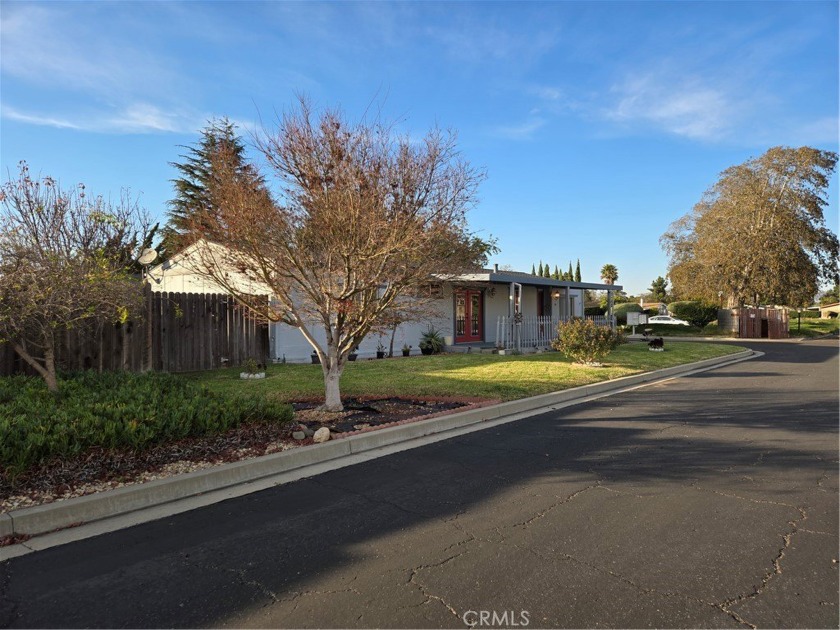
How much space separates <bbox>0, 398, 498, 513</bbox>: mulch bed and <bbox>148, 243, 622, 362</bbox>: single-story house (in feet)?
25.8

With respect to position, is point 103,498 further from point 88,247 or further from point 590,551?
point 88,247

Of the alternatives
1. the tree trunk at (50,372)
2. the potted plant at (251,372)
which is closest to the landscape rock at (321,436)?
the tree trunk at (50,372)

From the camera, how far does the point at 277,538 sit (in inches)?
152

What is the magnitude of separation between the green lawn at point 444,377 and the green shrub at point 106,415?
238 cm

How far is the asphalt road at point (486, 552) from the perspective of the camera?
2924mm

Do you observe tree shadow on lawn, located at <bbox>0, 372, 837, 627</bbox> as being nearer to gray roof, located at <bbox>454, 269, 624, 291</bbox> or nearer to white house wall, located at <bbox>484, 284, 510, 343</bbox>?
gray roof, located at <bbox>454, 269, 624, 291</bbox>

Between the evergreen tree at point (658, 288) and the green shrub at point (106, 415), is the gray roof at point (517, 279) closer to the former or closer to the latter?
the green shrub at point (106, 415)

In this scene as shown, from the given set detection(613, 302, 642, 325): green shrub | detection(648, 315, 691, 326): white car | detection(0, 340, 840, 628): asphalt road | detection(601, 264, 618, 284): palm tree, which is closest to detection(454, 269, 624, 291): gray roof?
detection(0, 340, 840, 628): asphalt road

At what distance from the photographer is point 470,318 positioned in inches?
863

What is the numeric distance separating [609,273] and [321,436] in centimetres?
6631

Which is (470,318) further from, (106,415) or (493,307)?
(106,415)

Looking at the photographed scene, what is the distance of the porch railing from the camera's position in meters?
19.0

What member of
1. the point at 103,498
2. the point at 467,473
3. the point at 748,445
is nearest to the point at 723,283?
the point at 748,445

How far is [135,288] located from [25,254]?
2.06m
